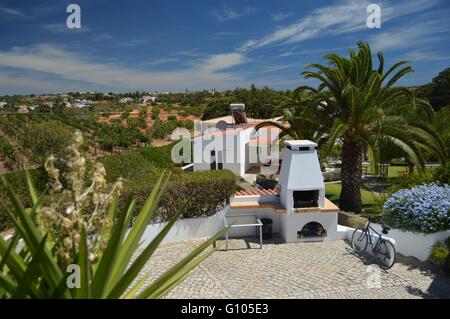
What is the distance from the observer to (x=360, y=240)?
11.9 meters

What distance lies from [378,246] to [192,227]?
626 cm

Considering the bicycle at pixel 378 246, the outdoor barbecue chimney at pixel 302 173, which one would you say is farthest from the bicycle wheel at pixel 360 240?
the outdoor barbecue chimney at pixel 302 173

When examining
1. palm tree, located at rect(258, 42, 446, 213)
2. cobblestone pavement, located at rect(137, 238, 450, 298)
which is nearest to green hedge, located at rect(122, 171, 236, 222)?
cobblestone pavement, located at rect(137, 238, 450, 298)

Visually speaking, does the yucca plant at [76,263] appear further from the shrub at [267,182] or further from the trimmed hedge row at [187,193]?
the shrub at [267,182]

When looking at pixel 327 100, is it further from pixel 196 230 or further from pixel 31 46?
pixel 31 46

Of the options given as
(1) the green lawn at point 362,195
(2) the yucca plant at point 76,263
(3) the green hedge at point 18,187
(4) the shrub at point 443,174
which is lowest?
(1) the green lawn at point 362,195

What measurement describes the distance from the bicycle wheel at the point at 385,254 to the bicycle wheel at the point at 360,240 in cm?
63

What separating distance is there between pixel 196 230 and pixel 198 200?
110 centimetres

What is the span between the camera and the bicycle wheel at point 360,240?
11525mm

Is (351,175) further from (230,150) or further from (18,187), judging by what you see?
(18,187)

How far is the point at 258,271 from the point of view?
1013 centimetres

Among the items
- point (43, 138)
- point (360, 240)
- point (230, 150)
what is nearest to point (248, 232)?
point (360, 240)

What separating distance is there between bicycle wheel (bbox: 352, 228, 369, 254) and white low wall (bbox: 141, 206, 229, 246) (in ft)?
15.4
